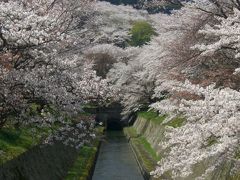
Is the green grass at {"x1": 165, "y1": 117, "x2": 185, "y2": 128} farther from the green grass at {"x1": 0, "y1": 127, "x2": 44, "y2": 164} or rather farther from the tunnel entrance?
the tunnel entrance

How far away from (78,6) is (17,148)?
17.2 meters

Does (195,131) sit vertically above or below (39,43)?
below

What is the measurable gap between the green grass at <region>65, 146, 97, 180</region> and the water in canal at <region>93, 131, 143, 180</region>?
992 millimetres

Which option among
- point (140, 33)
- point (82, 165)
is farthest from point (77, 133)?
point (140, 33)

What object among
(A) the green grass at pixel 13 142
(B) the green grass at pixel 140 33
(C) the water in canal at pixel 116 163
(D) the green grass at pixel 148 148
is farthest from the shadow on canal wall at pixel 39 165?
(B) the green grass at pixel 140 33

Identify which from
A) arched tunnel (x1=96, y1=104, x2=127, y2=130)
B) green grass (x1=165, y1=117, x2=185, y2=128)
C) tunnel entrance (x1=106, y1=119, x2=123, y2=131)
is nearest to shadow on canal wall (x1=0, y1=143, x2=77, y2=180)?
green grass (x1=165, y1=117, x2=185, y2=128)

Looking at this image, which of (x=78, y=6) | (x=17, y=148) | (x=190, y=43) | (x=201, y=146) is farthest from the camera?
(x=78, y=6)

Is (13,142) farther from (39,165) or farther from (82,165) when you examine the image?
(82,165)

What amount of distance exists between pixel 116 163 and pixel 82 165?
749 cm

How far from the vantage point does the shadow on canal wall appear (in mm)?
14086

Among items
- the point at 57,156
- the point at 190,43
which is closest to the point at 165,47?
the point at 190,43

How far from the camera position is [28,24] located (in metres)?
Answer: 12.3

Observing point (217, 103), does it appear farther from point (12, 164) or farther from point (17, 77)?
point (12, 164)

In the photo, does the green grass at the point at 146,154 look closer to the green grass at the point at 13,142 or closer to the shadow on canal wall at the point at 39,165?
the shadow on canal wall at the point at 39,165
